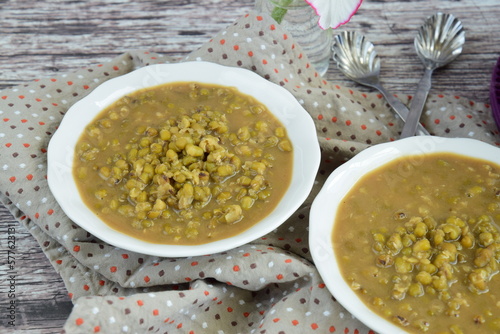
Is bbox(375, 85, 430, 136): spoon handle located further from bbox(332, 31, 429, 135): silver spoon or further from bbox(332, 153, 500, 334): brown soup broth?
bbox(332, 153, 500, 334): brown soup broth

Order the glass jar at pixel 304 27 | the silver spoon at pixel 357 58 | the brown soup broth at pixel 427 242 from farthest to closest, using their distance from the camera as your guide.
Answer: the silver spoon at pixel 357 58
the glass jar at pixel 304 27
the brown soup broth at pixel 427 242

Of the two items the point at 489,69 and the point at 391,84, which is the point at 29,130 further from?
the point at 489,69

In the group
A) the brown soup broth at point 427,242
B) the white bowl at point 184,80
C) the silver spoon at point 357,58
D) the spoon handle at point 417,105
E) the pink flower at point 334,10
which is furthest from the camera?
the silver spoon at point 357,58

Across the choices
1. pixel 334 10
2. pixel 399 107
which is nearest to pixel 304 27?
pixel 334 10

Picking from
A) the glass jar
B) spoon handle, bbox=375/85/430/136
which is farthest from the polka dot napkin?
the glass jar

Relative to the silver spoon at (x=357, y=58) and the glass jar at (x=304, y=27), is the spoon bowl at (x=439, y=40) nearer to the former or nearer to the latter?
the silver spoon at (x=357, y=58)

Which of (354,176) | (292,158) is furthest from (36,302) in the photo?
(354,176)

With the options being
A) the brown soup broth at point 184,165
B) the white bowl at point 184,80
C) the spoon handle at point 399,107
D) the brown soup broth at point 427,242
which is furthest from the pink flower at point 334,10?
the brown soup broth at point 427,242
